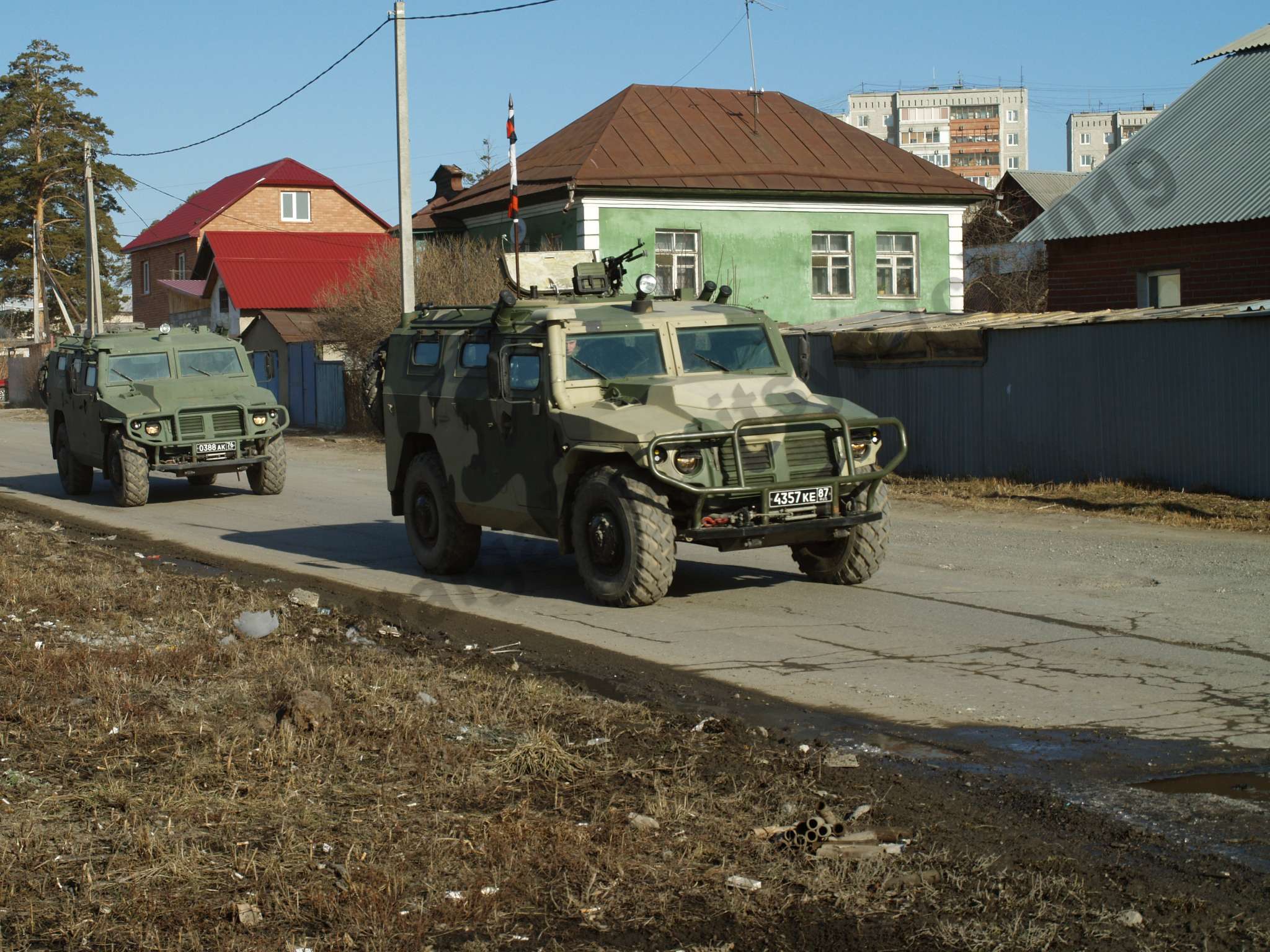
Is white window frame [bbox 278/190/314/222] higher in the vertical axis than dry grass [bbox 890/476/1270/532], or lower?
higher

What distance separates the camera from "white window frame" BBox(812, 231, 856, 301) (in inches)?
1268

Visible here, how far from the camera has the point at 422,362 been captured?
11.7 metres

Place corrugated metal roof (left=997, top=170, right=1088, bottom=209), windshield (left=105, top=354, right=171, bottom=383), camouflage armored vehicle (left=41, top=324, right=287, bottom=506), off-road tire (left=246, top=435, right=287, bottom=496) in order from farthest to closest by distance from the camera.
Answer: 1. corrugated metal roof (left=997, top=170, right=1088, bottom=209)
2. windshield (left=105, top=354, right=171, bottom=383)
3. off-road tire (left=246, top=435, right=287, bottom=496)
4. camouflage armored vehicle (left=41, top=324, right=287, bottom=506)

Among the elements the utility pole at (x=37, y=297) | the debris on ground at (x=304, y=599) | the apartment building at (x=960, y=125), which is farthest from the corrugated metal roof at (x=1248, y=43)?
the apartment building at (x=960, y=125)

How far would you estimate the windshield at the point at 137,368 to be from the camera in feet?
59.7

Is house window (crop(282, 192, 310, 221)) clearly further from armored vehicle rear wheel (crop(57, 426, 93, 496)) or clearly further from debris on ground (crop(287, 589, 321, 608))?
debris on ground (crop(287, 589, 321, 608))

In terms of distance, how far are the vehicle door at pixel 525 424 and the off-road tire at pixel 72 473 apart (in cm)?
1046

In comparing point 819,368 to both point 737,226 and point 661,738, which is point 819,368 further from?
point 661,738

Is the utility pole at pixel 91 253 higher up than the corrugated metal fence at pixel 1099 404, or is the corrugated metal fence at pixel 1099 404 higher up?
the utility pole at pixel 91 253

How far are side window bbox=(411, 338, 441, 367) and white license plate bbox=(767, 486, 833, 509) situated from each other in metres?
3.51

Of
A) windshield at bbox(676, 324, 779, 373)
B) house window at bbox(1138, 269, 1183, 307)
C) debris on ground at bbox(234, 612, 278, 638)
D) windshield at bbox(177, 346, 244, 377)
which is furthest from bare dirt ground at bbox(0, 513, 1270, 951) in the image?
house window at bbox(1138, 269, 1183, 307)

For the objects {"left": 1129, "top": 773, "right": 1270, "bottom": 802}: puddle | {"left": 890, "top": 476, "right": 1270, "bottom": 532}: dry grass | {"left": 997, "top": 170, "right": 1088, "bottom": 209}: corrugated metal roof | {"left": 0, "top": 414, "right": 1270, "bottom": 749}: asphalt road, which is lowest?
{"left": 1129, "top": 773, "right": 1270, "bottom": 802}: puddle

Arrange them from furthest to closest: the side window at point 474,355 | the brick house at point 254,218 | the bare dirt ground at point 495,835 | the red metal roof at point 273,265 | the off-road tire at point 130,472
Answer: the brick house at point 254,218
the red metal roof at point 273,265
the off-road tire at point 130,472
the side window at point 474,355
the bare dirt ground at point 495,835

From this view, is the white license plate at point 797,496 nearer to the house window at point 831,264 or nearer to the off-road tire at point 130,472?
the off-road tire at point 130,472
